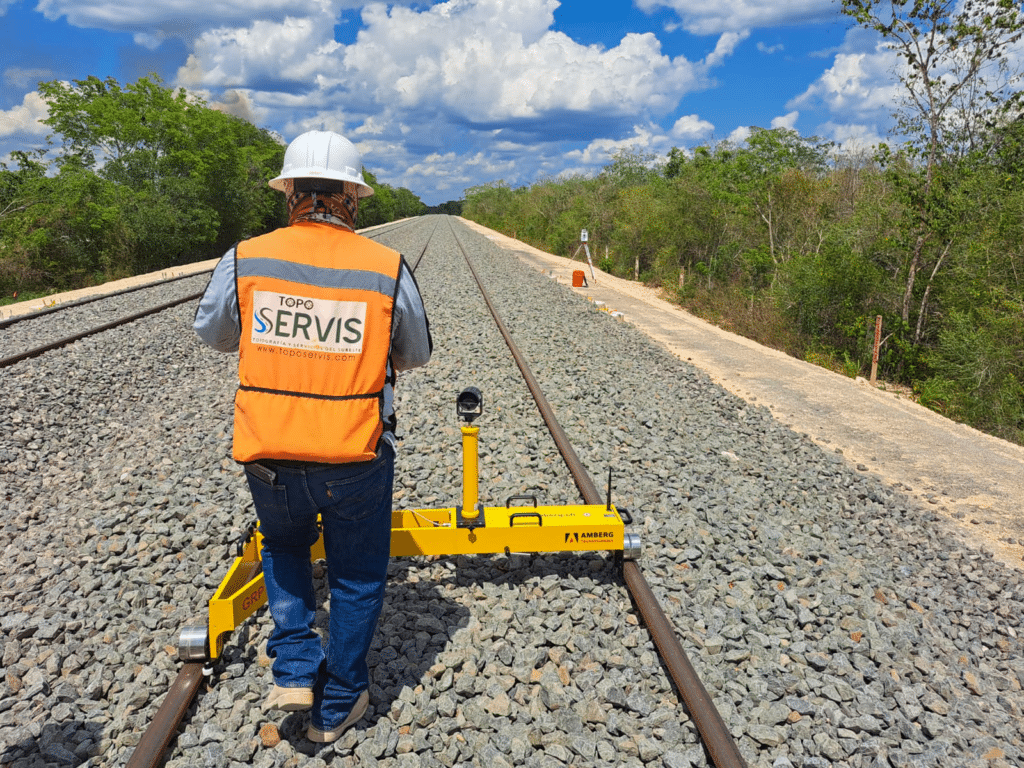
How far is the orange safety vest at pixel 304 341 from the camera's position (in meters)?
2.26

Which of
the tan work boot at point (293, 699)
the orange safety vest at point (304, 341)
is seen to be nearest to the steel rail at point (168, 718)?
the tan work boot at point (293, 699)

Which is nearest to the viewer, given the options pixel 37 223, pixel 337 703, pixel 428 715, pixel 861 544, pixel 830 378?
pixel 337 703

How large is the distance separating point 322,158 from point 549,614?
2.50 metres

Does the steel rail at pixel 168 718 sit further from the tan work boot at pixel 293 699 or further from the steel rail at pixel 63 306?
the steel rail at pixel 63 306

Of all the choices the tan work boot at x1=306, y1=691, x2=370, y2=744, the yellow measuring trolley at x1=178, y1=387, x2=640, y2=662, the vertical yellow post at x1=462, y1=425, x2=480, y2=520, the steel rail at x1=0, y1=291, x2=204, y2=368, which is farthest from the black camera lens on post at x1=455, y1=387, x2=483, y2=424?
the steel rail at x1=0, y1=291, x2=204, y2=368

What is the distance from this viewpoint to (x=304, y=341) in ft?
7.44

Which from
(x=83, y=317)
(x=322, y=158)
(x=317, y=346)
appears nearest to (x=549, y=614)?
(x=317, y=346)

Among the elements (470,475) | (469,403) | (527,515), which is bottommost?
(527,515)

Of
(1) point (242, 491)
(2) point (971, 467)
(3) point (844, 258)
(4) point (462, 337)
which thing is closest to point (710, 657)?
(1) point (242, 491)

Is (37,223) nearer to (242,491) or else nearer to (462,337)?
(462,337)

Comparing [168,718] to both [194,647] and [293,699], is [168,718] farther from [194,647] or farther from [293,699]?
[293,699]

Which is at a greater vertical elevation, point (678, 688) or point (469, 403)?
point (469, 403)

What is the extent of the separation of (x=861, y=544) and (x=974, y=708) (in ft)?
5.10

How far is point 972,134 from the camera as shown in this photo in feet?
37.4
